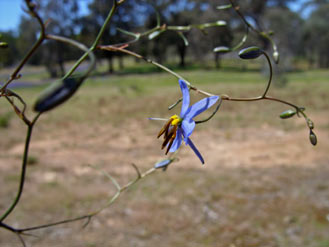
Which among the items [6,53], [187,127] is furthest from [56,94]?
[6,53]

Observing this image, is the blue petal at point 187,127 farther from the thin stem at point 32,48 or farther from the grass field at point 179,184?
the grass field at point 179,184

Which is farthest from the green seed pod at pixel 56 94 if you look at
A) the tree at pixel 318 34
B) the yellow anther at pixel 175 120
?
the tree at pixel 318 34

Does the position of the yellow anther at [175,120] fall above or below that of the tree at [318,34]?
above

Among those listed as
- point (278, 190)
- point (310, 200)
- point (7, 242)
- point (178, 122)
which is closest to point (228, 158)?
point (278, 190)

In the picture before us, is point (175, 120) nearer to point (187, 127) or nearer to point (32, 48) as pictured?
point (187, 127)

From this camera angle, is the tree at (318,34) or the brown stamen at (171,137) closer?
the brown stamen at (171,137)

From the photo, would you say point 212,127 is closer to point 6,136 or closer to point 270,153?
point 270,153

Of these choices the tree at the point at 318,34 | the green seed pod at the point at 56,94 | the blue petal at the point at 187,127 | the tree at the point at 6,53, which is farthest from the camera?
the tree at the point at 318,34
